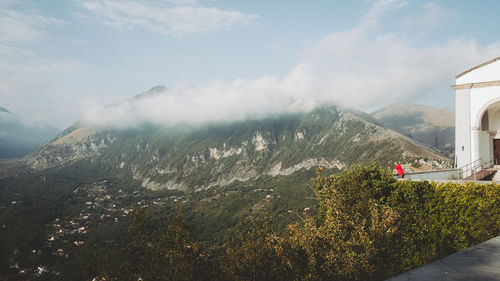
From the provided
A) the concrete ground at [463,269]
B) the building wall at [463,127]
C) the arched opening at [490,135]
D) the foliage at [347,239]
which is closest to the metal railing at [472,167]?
the building wall at [463,127]

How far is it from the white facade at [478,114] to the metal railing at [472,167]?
0.29 meters

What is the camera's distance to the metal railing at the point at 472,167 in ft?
91.1

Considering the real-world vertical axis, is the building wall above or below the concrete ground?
above

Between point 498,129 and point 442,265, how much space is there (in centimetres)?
3067

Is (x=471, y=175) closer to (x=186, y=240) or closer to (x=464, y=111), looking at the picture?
(x=464, y=111)

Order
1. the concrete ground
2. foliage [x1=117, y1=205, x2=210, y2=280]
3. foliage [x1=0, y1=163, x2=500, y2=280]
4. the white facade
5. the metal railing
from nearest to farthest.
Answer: the concrete ground, foliage [x1=0, y1=163, x2=500, y2=280], foliage [x1=117, y1=205, x2=210, y2=280], the white facade, the metal railing

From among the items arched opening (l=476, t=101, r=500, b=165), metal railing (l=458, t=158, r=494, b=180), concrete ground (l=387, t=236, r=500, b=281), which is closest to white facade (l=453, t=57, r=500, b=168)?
arched opening (l=476, t=101, r=500, b=165)

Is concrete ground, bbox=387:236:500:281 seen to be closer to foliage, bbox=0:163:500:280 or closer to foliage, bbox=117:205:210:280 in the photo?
foliage, bbox=0:163:500:280

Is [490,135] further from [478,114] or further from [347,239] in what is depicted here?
[347,239]

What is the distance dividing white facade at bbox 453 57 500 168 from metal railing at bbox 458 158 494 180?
29 cm

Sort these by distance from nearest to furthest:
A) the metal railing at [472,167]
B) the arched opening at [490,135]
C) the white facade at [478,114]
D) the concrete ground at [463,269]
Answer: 1. the concrete ground at [463,269]
2. the white facade at [478,114]
3. the metal railing at [472,167]
4. the arched opening at [490,135]

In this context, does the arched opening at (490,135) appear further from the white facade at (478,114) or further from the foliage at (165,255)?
the foliage at (165,255)

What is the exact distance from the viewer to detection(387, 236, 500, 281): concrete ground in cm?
589

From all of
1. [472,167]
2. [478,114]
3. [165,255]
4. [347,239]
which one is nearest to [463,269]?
[347,239]
